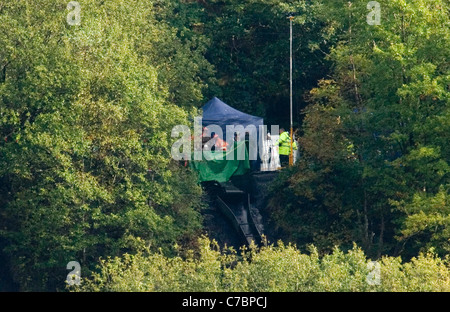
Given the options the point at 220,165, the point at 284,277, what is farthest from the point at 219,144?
the point at 284,277

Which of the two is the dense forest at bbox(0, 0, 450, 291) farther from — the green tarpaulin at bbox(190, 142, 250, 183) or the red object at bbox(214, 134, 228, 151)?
the red object at bbox(214, 134, 228, 151)

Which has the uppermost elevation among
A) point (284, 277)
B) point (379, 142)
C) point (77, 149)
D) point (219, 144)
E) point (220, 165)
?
point (219, 144)

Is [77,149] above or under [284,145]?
under

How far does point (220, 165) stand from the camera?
39.1 metres

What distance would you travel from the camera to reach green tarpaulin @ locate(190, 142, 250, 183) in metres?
Answer: 38.4

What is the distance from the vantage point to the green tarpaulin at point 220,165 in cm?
3841

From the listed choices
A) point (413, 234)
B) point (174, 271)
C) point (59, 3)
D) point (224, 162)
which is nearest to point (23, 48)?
point (59, 3)

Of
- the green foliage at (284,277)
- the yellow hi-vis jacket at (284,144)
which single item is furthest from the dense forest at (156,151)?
the green foliage at (284,277)

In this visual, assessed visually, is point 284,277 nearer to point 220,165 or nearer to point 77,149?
→ point 77,149

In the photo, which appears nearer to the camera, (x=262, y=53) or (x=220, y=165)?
(x=220, y=165)

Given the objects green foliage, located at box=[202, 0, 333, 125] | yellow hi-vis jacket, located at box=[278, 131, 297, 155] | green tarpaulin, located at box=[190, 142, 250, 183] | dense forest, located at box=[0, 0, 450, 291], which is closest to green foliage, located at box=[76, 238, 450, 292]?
dense forest, located at box=[0, 0, 450, 291]
